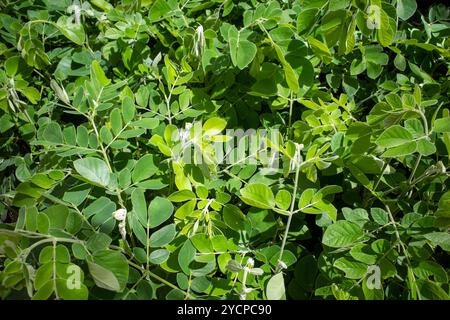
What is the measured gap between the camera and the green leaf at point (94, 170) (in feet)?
2.34

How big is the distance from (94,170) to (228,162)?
266mm

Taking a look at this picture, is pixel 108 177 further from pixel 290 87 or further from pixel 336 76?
pixel 336 76

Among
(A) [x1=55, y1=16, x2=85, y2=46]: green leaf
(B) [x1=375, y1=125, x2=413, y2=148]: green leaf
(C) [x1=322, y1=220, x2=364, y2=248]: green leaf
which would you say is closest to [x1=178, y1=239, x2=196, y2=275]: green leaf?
(C) [x1=322, y1=220, x2=364, y2=248]: green leaf

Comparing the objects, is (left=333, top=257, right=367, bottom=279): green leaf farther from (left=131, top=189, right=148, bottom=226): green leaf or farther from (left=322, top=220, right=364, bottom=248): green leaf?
(left=131, top=189, right=148, bottom=226): green leaf

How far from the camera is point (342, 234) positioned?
73cm

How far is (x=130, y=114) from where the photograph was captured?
2.75ft

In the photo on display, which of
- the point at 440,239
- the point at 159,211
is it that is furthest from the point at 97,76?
the point at 440,239

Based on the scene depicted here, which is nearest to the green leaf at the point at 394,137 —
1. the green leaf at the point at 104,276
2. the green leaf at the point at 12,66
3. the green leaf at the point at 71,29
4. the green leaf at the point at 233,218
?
the green leaf at the point at 233,218

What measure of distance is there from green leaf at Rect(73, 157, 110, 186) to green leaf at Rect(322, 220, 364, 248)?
0.39m

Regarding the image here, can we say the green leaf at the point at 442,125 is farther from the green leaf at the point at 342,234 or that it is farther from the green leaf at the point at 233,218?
the green leaf at the point at 233,218

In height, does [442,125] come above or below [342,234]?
above

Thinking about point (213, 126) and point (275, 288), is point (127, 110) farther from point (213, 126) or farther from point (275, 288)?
point (275, 288)

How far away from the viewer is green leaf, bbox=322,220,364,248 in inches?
28.2
